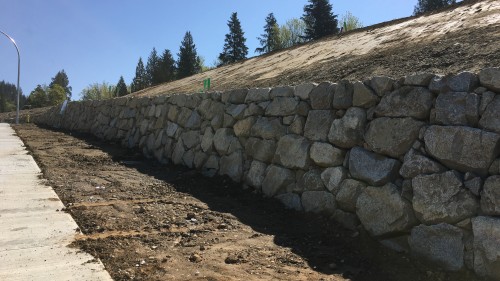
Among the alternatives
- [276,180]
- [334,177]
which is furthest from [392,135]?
[276,180]

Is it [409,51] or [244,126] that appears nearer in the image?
[244,126]

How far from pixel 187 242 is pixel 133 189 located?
264 cm

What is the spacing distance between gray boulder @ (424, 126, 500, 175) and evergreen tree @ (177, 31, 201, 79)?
1868 inches

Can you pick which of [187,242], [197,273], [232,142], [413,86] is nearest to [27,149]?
[232,142]

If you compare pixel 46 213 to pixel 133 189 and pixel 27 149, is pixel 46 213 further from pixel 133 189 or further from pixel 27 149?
pixel 27 149

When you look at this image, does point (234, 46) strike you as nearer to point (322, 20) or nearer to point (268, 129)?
point (322, 20)

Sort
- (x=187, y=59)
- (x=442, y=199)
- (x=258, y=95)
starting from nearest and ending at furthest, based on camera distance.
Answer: (x=442, y=199)
(x=258, y=95)
(x=187, y=59)

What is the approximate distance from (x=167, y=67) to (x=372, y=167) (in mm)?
51921

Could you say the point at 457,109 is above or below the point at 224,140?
above

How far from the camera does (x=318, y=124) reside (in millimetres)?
5578

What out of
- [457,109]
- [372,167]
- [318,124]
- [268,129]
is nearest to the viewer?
[457,109]

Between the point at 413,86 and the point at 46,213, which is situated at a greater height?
the point at 413,86

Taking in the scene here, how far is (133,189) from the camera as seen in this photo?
22.5ft

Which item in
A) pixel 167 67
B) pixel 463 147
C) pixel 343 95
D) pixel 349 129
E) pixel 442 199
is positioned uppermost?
pixel 167 67
